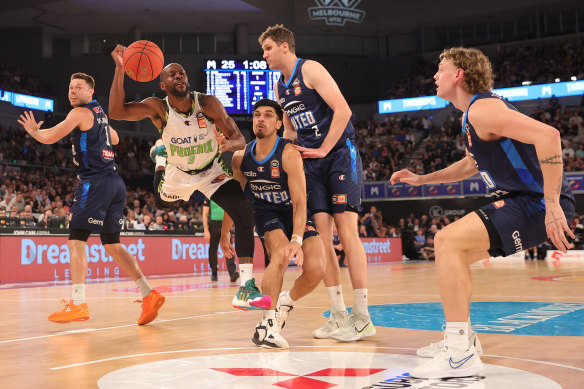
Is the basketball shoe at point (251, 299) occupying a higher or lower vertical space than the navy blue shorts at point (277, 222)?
lower

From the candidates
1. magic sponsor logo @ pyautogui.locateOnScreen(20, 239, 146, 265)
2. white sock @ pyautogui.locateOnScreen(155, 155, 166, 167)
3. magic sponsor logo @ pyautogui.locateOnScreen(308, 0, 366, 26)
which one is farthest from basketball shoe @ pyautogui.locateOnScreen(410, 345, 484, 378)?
magic sponsor logo @ pyautogui.locateOnScreen(308, 0, 366, 26)

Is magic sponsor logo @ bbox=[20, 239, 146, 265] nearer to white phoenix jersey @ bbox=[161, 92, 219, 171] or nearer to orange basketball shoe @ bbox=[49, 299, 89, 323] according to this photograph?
orange basketball shoe @ bbox=[49, 299, 89, 323]

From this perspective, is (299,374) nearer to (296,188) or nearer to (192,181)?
(296,188)

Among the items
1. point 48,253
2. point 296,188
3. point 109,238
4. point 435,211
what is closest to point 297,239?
point 296,188

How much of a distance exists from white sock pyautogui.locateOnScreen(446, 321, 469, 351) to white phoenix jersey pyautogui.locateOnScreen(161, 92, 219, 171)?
2.57 m

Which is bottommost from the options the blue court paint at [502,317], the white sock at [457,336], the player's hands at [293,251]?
the blue court paint at [502,317]

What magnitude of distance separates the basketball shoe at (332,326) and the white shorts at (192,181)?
4.70ft

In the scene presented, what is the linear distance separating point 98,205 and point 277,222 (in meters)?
1.99

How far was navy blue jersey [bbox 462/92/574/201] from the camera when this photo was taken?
3182mm

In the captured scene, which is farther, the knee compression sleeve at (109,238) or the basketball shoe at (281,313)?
the knee compression sleeve at (109,238)

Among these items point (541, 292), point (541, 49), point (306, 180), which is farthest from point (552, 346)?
point (541, 49)

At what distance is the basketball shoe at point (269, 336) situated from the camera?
3.83 m

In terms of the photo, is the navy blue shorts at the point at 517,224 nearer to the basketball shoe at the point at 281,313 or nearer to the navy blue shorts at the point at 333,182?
the navy blue shorts at the point at 333,182

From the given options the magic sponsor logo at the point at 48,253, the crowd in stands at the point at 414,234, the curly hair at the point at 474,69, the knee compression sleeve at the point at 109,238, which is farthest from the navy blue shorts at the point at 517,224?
the crowd in stands at the point at 414,234
